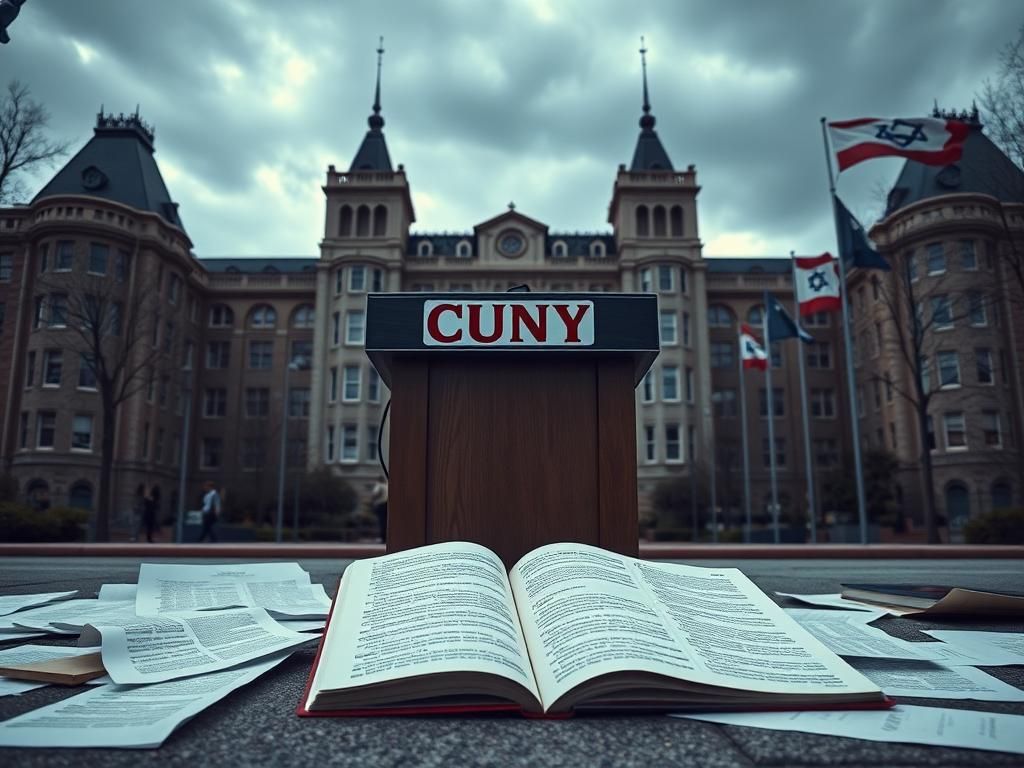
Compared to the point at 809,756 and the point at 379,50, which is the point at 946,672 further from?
the point at 379,50

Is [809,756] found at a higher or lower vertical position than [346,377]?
lower

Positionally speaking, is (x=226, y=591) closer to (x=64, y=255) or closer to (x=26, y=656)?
(x=26, y=656)

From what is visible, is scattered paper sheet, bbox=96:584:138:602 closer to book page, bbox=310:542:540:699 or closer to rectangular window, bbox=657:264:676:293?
book page, bbox=310:542:540:699

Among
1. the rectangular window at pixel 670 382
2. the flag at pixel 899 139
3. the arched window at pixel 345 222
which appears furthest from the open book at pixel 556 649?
the arched window at pixel 345 222

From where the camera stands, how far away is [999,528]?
17.8 m

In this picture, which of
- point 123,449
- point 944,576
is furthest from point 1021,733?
point 123,449

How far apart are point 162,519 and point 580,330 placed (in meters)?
40.7

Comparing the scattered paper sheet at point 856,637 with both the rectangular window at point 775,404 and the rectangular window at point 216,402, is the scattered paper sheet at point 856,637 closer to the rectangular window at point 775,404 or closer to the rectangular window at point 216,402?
the rectangular window at point 775,404

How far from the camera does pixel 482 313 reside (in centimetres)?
273

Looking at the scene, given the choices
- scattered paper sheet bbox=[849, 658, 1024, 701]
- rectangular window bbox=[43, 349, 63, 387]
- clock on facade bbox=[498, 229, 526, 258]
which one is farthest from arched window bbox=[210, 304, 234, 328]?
scattered paper sheet bbox=[849, 658, 1024, 701]

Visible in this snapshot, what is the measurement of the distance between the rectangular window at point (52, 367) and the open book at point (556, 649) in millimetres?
38040

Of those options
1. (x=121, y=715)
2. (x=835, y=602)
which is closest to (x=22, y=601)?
(x=121, y=715)

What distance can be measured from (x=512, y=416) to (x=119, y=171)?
43584 millimetres

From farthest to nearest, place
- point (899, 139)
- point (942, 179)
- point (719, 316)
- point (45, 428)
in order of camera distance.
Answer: point (719, 316) → point (942, 179) → point (45, 428) → point (899, 139)
